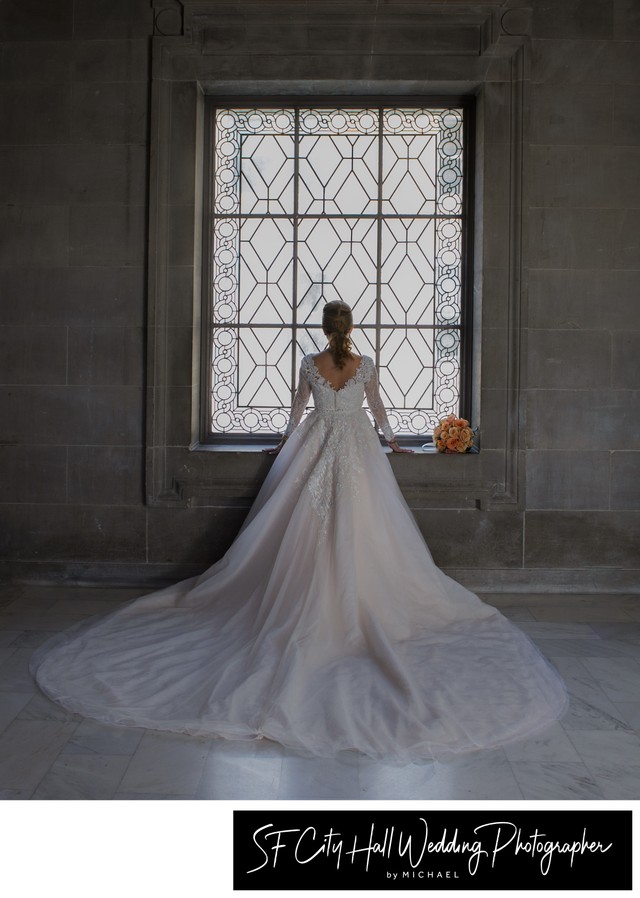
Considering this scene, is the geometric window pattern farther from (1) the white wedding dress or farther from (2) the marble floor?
(2) the marble floor

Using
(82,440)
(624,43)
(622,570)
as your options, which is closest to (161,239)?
(82,440)

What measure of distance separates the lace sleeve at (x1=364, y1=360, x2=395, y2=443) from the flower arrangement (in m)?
0.40

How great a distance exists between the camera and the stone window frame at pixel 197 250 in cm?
562

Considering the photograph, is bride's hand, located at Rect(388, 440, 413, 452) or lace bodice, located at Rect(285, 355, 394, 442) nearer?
lace bodice, located at Rect(285, 355, 394, 442)

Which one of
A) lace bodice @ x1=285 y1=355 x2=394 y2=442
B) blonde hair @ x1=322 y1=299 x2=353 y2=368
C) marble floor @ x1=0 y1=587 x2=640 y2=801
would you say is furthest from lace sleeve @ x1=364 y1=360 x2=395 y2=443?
marble floor @ x1=0 y1=587 x2=640 y2=801

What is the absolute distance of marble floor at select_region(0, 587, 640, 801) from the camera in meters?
2.90

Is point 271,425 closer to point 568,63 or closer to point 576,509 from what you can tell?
point 576,509

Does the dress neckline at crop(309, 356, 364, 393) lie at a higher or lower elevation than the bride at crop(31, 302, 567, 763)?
higher

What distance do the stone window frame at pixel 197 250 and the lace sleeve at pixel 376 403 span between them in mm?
321

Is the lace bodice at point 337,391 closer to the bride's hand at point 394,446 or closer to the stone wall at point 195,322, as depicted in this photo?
the bride's hand at point 394,446

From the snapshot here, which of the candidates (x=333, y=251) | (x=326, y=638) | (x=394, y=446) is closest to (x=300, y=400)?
(x=394, y=446)

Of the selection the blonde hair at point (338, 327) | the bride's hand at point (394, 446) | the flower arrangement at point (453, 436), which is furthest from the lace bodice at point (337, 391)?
the flower arrangement at point (453, 436)

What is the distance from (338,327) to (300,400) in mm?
574

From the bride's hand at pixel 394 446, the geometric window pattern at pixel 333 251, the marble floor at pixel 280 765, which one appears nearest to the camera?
the marble floor at pixel 280 765
